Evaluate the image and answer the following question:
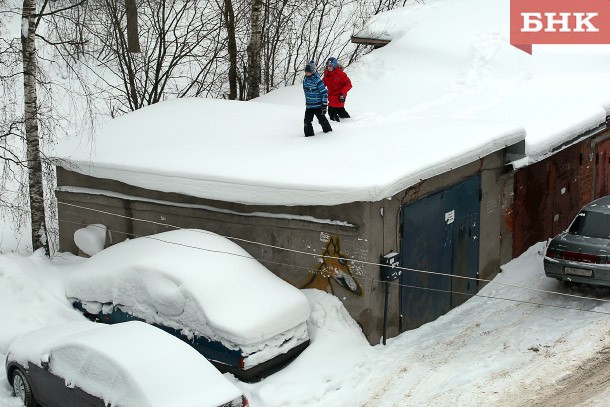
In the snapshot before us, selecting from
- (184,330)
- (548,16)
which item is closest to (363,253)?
(184,330)

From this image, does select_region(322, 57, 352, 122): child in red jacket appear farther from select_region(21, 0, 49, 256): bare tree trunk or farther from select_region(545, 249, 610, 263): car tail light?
select_region(21, 0, 49, 256): bare tree trunk

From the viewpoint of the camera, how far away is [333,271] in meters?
12.4

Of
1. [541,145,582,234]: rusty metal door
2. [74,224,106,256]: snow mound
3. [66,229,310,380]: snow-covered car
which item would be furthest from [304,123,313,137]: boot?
Answer: [541,145,582,234]: rusty metal door

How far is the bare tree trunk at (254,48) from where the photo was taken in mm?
19797

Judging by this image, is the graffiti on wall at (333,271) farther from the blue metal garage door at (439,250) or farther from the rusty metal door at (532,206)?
the rusty metal door at (532,206)

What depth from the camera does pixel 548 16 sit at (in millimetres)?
25359

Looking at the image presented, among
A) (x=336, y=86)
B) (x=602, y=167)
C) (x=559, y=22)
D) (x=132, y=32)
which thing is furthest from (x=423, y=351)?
(x=559, y=22)

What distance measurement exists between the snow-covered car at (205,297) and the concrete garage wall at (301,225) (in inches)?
16.5

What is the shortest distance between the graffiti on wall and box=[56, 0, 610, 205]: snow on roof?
2.49ft

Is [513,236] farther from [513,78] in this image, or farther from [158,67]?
[158,67]

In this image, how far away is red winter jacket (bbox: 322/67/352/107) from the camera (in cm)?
1622

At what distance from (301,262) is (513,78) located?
465 inches

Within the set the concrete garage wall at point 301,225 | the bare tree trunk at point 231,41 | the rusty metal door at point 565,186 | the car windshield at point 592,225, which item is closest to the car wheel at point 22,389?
the concrete garage wall at point 301,225

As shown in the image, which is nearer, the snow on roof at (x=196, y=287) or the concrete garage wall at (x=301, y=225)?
the snow on roof at (x=196, y=287)
